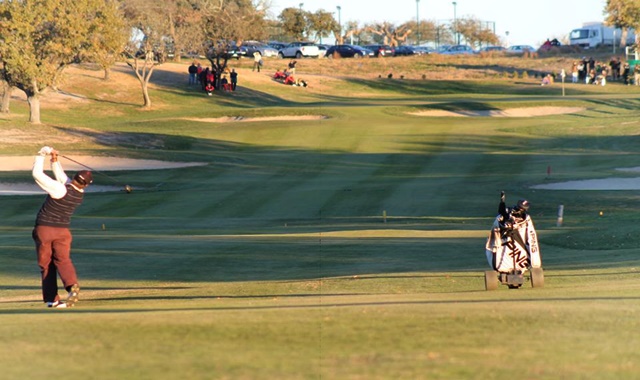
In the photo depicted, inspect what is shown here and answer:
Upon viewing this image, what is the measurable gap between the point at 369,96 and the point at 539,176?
166ft

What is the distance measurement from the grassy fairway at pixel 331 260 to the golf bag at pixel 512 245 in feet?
2.18

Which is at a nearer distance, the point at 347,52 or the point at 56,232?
the point at 56,232

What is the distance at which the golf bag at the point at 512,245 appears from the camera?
48.1ft

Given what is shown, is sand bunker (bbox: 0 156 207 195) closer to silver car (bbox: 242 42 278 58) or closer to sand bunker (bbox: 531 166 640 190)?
sand bunker (bbox: 531 166 640 190)

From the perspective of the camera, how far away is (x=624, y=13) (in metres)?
94.1

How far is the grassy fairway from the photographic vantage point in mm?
8711

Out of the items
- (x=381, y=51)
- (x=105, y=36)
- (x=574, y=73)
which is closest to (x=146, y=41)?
(x=105, y=36)

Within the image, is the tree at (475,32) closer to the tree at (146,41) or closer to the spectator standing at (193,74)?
the spectator standing at (193,74)

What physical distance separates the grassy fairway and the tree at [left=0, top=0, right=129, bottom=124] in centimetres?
371

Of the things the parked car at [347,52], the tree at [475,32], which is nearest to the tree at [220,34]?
the parked car at [347,52]

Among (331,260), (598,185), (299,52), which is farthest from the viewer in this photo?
(299,52)

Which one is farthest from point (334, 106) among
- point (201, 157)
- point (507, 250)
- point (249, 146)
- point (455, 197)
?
point (507, 250)

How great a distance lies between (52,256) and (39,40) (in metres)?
44.9

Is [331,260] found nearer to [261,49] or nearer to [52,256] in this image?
[52,256]
